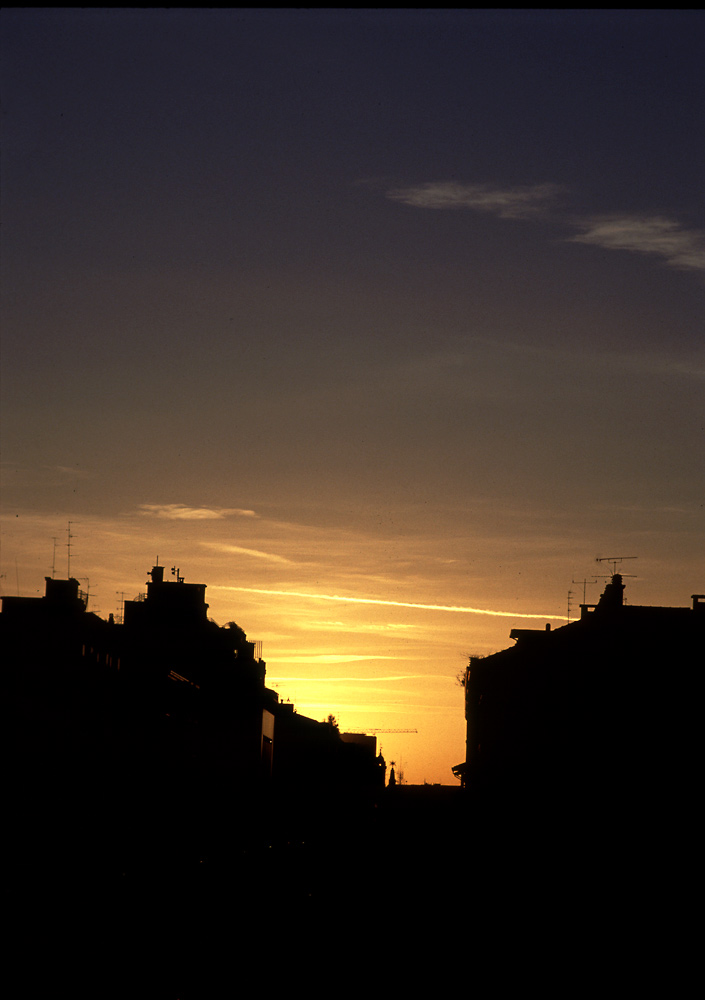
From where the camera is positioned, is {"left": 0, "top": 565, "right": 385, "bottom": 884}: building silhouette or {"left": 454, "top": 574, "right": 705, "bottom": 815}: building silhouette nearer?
{"left": 0, "top": 565, "right": 385, "bottom": 884}: building silhouette

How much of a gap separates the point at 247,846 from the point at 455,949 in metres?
29.0

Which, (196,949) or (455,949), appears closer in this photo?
(196,949)

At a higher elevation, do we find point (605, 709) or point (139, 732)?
point (605, 709)

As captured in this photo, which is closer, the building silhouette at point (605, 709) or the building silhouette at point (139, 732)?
the building silhouette at point (139, 732)

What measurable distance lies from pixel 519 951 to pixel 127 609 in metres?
48.5

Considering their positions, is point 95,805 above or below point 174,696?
below

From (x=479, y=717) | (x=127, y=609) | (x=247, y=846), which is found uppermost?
(x=127, y=609)

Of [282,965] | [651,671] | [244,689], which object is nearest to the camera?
[282,965]

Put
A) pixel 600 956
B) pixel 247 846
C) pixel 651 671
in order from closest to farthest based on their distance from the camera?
pixel 600 956 < pixel 651 671 < pixel 247 846

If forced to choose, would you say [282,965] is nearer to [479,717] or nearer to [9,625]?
[9,625]

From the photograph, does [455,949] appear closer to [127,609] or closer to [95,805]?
[95,805]

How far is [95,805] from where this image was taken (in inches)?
1419

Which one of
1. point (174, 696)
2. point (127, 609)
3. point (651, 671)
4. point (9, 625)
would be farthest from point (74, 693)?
point (127, 609)

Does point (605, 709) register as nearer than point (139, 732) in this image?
Yes
